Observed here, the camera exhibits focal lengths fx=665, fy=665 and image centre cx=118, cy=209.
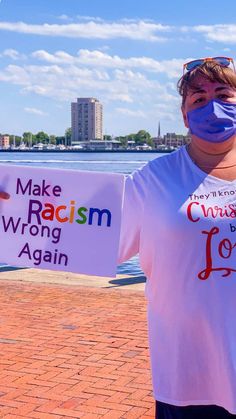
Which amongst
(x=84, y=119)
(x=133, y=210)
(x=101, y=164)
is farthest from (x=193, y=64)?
(x=84, y=119)

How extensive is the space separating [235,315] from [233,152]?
1.76 ft

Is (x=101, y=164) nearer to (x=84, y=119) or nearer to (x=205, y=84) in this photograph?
(x=205, y=84)

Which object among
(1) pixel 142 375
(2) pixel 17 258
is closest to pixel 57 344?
(1) pixel 142 375

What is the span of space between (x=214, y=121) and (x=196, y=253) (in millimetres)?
435

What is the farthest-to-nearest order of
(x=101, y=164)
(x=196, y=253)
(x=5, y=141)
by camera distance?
(x=5, y=141) → (x=101, y=164) → (x=196, y=253)

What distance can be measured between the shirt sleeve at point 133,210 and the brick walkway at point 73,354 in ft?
6.28

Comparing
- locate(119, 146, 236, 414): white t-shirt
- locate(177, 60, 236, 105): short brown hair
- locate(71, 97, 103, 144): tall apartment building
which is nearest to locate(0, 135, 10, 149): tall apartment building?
locate(71, 97, 103, 144): tall apartment building

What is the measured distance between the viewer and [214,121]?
214 centimetres

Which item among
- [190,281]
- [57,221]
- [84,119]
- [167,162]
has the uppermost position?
[84,119]

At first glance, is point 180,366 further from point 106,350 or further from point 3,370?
point 106,350

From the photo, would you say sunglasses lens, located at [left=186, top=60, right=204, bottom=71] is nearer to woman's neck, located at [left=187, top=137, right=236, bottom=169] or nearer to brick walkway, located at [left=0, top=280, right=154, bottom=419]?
woman's neck, located at [left=187, top=137, right=236, bottom=169]

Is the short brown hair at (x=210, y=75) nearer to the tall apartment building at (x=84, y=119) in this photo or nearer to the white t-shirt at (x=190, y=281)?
the white t-shirt at (x=190, y=281)

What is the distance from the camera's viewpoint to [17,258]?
285cm

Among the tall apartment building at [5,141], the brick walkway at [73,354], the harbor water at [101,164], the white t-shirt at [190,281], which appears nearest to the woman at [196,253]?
the white t-shirt at [190,281]
